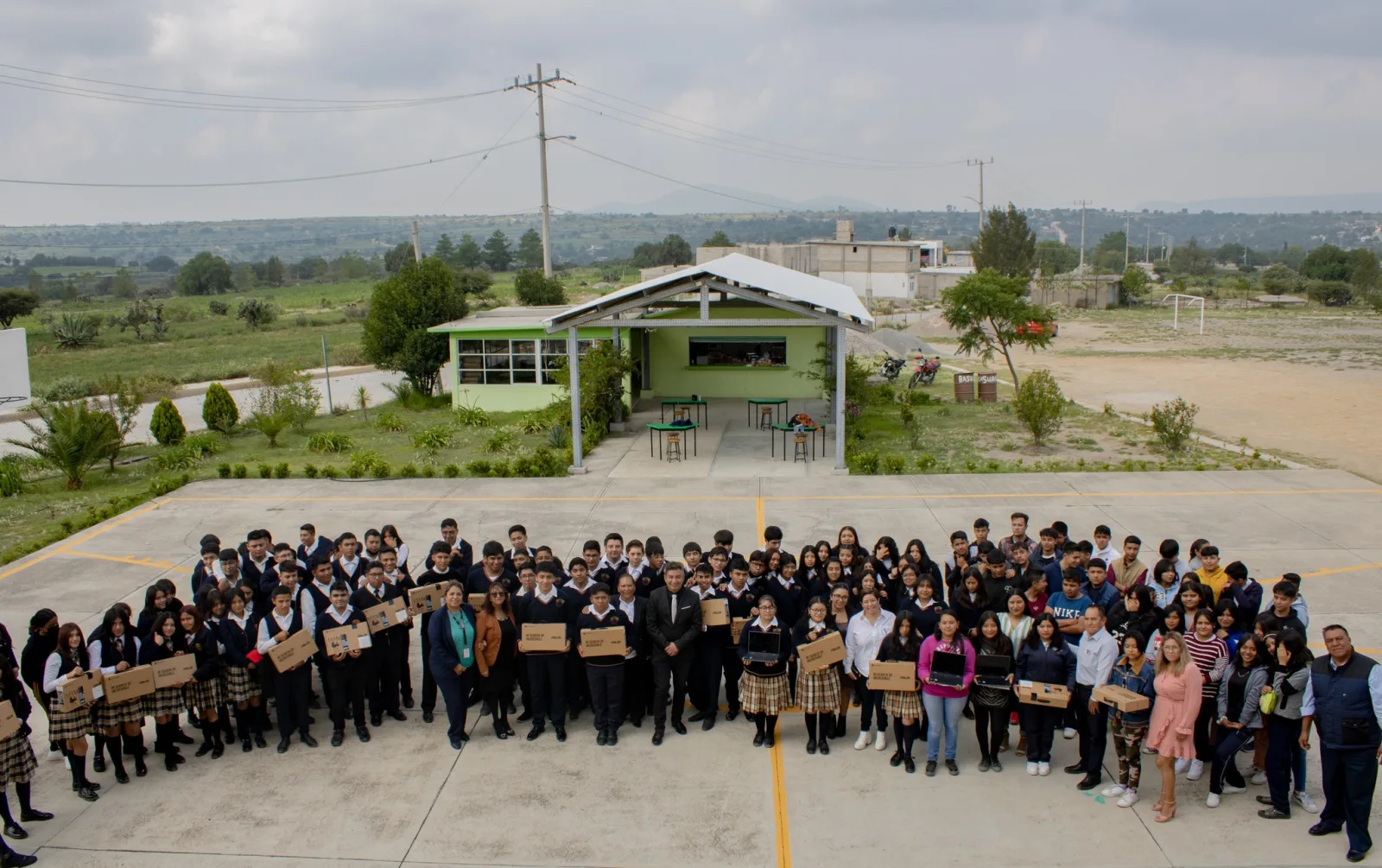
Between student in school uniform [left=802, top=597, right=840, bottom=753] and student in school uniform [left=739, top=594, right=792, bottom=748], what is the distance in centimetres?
11

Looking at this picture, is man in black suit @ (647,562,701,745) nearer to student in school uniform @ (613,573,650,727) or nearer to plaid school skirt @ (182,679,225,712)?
student in school uniform @ (613,573,650,727)

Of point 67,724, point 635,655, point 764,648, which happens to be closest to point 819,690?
point 764,648

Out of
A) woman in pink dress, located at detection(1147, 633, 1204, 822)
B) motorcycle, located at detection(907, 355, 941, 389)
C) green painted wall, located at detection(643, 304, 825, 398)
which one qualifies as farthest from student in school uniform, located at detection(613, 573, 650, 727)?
motorcycle, located at detection(907, 355, 941, 389)

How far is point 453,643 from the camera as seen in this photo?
8.64 m

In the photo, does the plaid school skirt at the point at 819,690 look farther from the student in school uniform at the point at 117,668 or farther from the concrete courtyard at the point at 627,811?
the student in school uniform at the point at 117,668

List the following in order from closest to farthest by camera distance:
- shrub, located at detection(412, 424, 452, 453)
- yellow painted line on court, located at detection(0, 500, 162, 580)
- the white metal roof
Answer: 1. yellow painted line on court, located at detection(0, 500, 162, 580)
2. the white metal roof
3. shrub, located at detection(412, 424, 452, 453)

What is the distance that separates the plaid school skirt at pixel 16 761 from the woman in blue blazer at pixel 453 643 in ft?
9.13

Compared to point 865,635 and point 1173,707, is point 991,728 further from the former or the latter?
point 1173,707

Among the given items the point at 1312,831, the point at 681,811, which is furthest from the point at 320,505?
the point at 1312,831

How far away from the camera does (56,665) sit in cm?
787

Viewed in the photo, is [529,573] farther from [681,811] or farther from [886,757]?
[886,757]

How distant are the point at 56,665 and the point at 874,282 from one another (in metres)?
91.5

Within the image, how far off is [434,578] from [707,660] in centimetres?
247

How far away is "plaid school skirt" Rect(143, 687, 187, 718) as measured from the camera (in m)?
8.27
